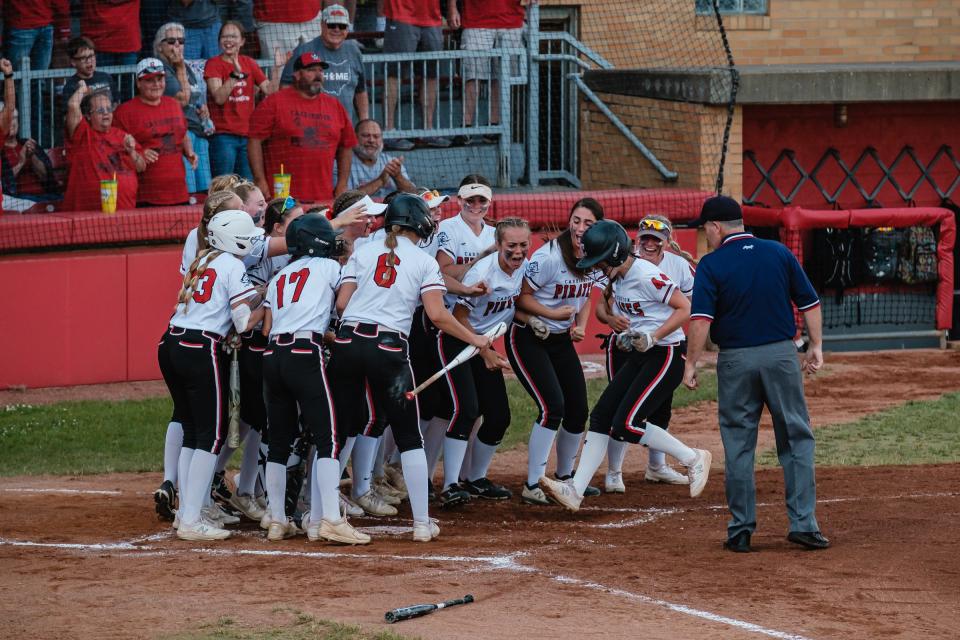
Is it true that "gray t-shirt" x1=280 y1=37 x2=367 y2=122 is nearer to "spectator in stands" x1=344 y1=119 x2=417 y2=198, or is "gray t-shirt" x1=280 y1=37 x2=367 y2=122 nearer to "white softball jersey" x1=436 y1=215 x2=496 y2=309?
"spectator in stands" x1=344 y1=119 x2=417 y2=198

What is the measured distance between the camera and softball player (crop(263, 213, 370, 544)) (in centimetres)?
756

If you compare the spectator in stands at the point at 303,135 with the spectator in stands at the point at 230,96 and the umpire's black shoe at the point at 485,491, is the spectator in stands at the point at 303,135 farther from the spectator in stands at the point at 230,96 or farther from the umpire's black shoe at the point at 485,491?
the umpire's black shoe at the point at 485,491

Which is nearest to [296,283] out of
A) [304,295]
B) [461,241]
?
[304,295]

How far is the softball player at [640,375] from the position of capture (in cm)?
856

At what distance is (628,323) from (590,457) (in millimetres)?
911

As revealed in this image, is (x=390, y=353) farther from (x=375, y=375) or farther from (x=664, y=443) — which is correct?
(x=664, y=443)

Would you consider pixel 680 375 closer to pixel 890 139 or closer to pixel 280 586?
pixel 280 586

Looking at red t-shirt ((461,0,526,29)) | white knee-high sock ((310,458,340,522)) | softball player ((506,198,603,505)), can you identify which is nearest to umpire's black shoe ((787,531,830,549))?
softball player ((506,198,603,505))

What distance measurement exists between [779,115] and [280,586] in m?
11.4

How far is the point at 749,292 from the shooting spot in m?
7.40

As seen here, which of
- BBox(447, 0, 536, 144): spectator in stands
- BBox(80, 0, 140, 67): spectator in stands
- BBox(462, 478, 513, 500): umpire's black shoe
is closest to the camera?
BBox(462, 478, 513, 500): umpire's black shoe

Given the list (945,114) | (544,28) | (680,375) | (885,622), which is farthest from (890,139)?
(885,622)

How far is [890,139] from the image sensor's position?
17.2 meters

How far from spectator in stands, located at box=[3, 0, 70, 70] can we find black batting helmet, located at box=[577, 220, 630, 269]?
732 centimetres
